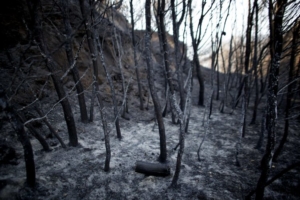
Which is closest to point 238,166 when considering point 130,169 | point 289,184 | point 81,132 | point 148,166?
point 289,184

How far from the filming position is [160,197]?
4805 mm

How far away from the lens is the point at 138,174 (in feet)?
18.8

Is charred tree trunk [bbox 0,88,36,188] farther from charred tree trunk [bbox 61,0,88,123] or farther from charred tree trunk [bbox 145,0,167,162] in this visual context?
charred tree trunk [bbox 145,0,167,162]

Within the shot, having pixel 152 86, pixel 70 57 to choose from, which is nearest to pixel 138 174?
pixel 152 86

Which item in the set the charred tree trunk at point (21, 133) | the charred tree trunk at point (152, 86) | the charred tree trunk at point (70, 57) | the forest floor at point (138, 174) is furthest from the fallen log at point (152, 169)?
the charred tree trunk at point (70, 57)

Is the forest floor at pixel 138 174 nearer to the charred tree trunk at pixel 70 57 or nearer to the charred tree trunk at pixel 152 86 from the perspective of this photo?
the charred tree trunk at pixel 70 57

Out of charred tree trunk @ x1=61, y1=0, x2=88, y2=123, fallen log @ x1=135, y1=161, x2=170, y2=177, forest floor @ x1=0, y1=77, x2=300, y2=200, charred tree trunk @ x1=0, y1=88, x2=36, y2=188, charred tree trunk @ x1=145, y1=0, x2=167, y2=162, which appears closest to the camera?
charred tree trunk @ x1=0, y1=88, x2=36, y2=188

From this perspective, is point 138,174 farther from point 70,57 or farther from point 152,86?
point 70,57

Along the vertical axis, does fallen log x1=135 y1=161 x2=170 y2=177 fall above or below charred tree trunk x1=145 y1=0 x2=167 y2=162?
below

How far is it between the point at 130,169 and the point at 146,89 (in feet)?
31.1

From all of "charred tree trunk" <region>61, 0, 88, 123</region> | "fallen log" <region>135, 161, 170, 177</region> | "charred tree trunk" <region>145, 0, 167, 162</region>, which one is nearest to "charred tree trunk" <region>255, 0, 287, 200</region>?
"fallen log" <region>135, 161, 170, 177</region>

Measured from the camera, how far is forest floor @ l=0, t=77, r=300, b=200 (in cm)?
484

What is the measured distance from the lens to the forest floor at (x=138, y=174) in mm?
4840

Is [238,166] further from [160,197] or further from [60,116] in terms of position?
[60,116]
